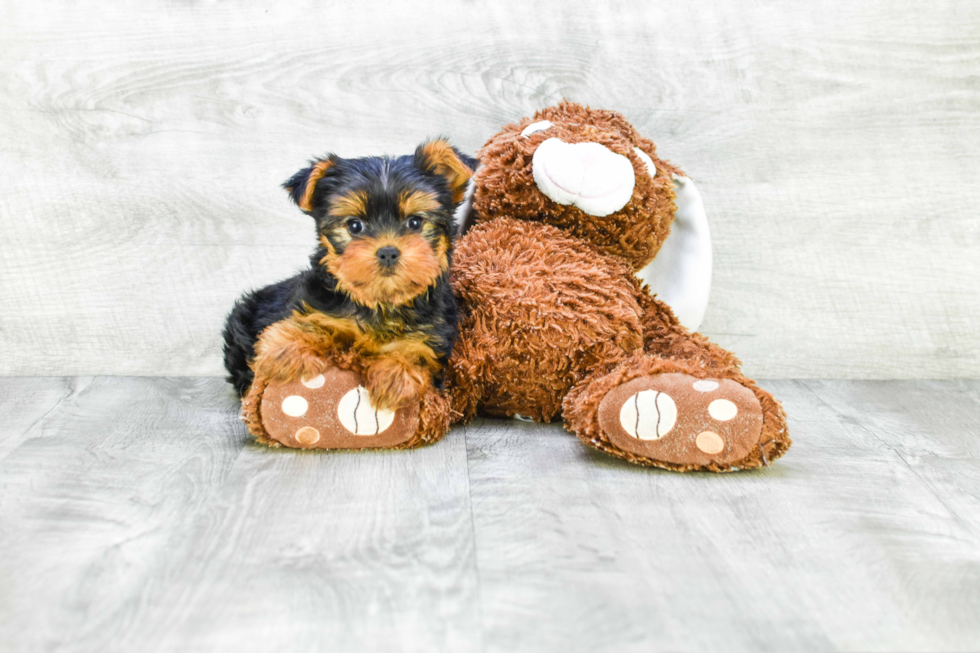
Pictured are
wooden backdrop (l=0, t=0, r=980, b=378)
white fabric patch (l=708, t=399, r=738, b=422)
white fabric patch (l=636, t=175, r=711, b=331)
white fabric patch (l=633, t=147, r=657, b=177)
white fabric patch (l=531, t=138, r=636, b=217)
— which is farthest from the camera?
wooden backdrop (l=0, t=0, r=980, b=378)

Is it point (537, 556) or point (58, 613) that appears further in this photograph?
point (537, 556)

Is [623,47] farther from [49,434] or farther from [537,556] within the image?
[49,434]

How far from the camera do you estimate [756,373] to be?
285 centimetres

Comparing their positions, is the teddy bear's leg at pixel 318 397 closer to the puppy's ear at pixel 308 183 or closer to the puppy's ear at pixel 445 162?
the puppy's ear at pixel 308 183

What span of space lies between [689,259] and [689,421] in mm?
706

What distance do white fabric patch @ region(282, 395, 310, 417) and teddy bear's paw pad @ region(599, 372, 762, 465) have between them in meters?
0.68

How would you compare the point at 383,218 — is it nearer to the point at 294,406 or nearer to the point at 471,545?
the point at 294,406

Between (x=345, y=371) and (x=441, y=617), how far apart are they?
2.39 feet

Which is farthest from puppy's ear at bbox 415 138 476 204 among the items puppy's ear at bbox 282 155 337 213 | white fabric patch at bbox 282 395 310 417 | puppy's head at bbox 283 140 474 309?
white fabric patch at bbox 282 395 310 417

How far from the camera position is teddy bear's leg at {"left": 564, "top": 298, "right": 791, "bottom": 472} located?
5.78ft

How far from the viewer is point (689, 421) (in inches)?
69.2

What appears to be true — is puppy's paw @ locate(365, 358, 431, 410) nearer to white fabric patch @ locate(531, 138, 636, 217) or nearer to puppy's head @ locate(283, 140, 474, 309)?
puppy's head @ locate(283, 140, 474, 309)

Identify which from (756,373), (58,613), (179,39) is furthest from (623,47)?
(58,613)

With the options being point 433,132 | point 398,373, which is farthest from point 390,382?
point 433,132
